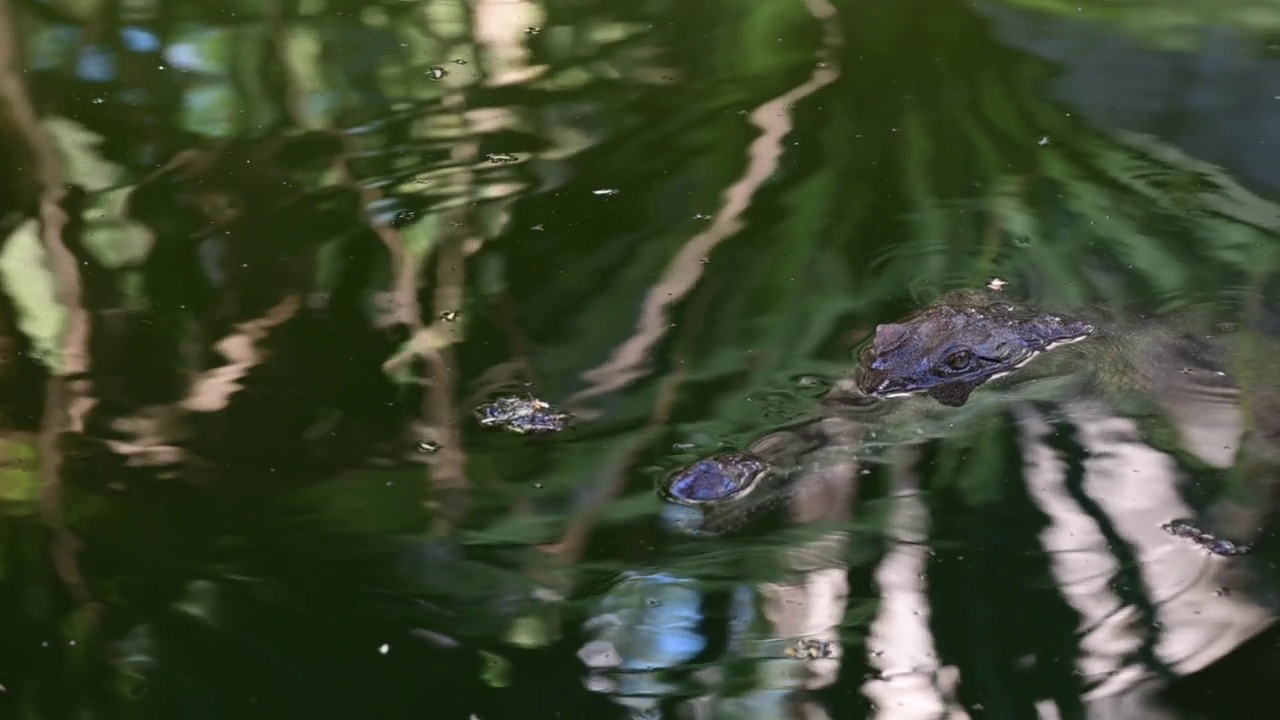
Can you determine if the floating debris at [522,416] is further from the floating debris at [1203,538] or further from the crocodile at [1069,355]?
the floating debris at [1203,538]

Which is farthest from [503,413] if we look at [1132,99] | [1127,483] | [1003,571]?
[1132,99]

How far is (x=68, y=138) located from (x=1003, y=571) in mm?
2963

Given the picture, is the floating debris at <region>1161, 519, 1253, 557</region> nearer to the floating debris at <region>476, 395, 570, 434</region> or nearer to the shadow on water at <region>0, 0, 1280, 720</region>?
the shadow on water at <region>0, 0, 1280, 720</region>

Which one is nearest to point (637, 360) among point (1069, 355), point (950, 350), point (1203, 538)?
point (950, 350)

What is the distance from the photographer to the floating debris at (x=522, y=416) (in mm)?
2691

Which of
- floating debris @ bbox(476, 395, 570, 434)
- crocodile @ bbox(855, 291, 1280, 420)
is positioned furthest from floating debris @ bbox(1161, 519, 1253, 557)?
floating debris @ bbox(476, 395, 570, 434)

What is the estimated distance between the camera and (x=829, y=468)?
2.62 meters

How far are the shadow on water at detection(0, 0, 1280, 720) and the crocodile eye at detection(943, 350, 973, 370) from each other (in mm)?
11

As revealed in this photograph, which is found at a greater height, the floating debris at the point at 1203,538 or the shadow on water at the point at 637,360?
the shadow on water at the point at 637,360

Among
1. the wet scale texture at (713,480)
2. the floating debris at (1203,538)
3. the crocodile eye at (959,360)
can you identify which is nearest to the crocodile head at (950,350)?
the crocodile eye at (959,360)

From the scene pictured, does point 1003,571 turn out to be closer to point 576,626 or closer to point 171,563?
point 576,626

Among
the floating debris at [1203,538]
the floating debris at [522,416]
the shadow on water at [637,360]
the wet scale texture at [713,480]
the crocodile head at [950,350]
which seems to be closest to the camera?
the shadow on water at [637,360]

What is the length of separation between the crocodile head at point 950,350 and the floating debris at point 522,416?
0.71 m

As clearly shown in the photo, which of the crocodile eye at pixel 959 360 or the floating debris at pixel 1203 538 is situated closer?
the floating debris at pixel 1203 538
